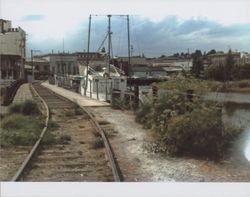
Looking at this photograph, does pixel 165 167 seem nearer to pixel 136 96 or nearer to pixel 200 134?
pixel 200 134

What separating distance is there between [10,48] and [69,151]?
1.71 metres

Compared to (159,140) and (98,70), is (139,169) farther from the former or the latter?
(98,70)

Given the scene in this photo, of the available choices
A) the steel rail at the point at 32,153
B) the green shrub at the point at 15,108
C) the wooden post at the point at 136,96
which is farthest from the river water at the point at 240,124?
the green shrub at the point at 15,108

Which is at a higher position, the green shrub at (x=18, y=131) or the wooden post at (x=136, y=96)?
the wooden post at (x=136, y=96)

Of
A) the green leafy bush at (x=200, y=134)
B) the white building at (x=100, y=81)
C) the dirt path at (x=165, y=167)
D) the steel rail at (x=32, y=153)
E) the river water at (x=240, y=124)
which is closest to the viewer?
the steel rail at (x=32, y=153)

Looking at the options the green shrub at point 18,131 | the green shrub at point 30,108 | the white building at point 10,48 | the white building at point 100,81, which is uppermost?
the white building at point 10,48

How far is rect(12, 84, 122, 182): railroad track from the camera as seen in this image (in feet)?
21.7

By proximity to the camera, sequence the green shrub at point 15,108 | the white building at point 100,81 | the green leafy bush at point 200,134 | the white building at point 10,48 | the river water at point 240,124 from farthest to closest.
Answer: the white building at point 100,81 < the green shrub at point 15,108 < the green leafy bush at point 200,134 < the river water at point 240,124 < the white building at point 10,48

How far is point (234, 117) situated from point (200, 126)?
76 cm

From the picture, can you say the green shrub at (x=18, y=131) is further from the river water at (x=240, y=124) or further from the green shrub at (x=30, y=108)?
the river water at (x=240, y=124)

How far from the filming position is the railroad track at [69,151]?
6609mm

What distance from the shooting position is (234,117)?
27.1 feet

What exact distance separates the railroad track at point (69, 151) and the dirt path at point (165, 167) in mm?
228

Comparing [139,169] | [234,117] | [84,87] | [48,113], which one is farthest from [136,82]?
[139,169]
